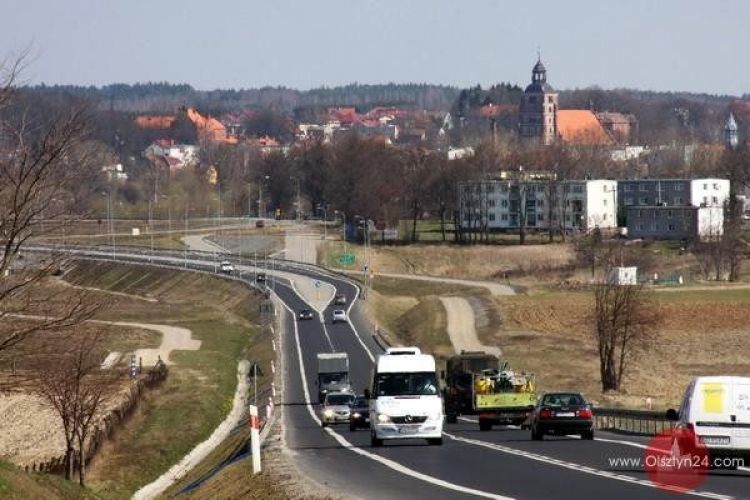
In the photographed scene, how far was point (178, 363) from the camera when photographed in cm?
8975

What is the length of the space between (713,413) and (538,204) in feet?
522

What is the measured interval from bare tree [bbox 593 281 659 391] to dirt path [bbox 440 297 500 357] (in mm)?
7140

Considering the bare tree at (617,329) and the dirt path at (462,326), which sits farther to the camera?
the dirt path at (462,326)

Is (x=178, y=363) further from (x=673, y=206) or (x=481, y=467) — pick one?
(x=673, y=206)

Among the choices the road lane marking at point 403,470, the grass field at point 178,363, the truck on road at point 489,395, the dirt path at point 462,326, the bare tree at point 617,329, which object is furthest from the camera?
the dirt path at point 462,326

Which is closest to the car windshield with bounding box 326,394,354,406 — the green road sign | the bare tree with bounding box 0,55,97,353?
the bare tree with bounding box 0,55,97,353

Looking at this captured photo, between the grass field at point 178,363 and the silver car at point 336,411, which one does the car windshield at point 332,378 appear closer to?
the grass field at point 178,363

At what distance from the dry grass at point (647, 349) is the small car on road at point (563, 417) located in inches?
874

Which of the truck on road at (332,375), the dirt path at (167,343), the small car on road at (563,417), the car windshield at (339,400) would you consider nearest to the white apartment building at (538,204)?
the dirt path at (167,343)

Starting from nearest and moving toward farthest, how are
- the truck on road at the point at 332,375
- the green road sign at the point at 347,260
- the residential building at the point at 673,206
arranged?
1. the truck on road at the point at 332,375
2. the green road sign at the point at 347,260
3. the residential building at the point at 673,206

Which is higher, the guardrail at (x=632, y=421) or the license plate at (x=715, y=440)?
the license plate at (x=715, y=440)

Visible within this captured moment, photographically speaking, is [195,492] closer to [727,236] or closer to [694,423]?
[694,423]

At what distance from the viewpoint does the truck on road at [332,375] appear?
69.7 metres

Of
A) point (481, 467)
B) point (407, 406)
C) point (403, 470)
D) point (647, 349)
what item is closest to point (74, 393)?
point (407, 406)
